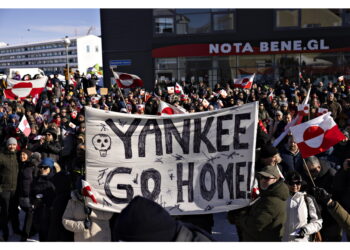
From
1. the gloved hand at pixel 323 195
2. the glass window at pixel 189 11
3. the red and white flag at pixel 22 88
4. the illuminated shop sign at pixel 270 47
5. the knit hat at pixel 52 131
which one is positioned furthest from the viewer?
the glass window at pixel 189 11

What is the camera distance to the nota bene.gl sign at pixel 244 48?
25375 millimetres

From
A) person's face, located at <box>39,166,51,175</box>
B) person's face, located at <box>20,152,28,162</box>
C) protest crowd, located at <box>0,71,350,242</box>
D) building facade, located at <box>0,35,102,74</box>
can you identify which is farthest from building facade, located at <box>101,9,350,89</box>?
building facade, located at <box>0,35,102,74</box>

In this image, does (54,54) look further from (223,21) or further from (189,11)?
(223,21)

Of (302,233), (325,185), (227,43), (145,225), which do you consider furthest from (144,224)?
(227,43)

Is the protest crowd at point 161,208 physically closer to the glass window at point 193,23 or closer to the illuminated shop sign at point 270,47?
the illuminated shop sign at point 270,47

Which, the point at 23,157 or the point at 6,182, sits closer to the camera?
the point at 6,182

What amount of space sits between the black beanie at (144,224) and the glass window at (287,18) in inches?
996

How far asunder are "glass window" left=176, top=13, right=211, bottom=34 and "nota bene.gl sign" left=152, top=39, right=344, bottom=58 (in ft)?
3.26

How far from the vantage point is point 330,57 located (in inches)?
1003

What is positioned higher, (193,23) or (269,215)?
(193,23)

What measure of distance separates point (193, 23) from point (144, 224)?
25.6m

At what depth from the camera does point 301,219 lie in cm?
427

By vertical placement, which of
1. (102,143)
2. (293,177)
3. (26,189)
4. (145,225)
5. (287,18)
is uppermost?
(287,18)

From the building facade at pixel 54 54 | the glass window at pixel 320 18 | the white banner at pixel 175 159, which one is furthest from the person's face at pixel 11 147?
the building facade at pixel 54 54
